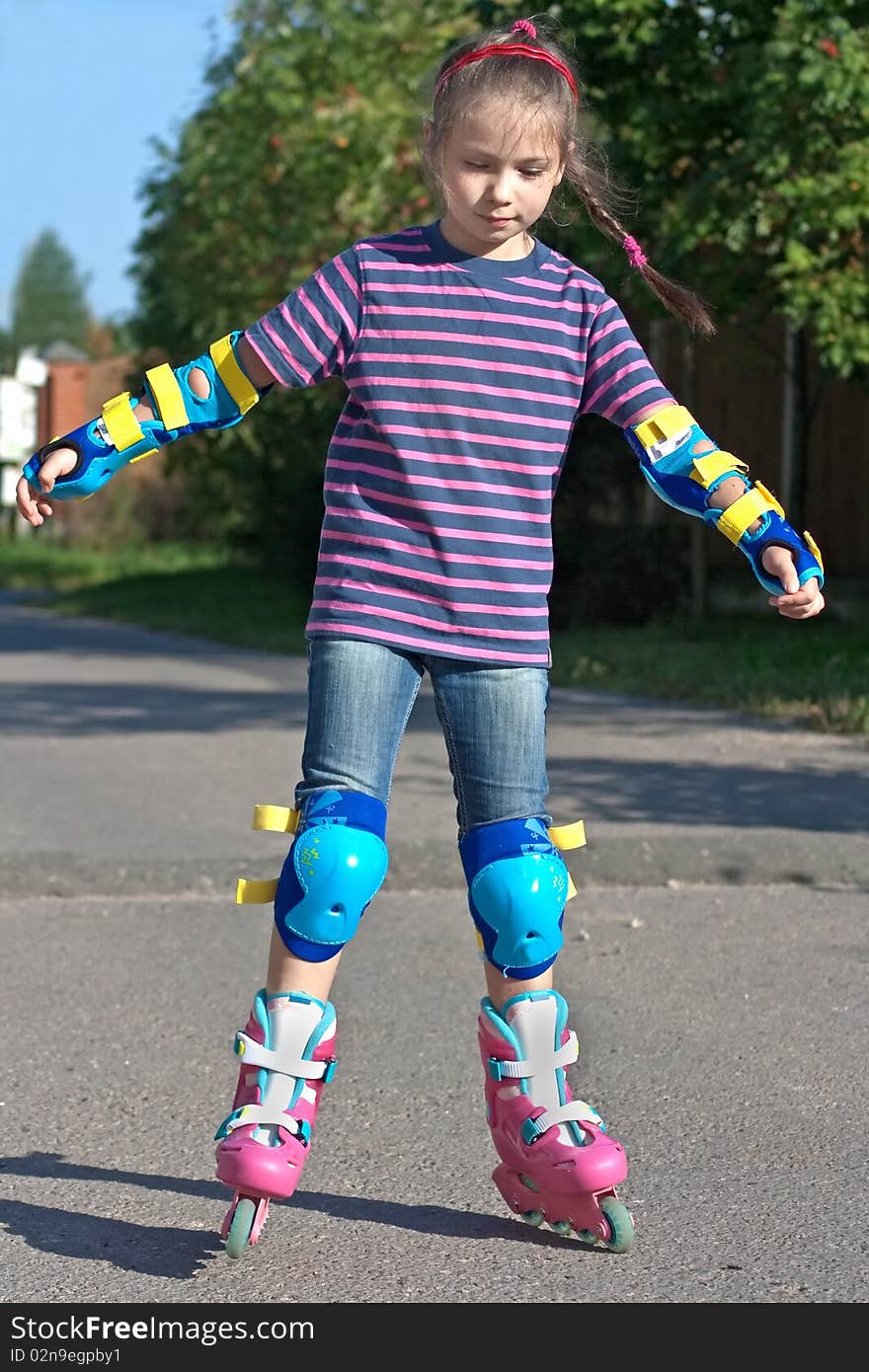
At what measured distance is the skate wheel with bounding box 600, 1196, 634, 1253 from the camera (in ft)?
9.68

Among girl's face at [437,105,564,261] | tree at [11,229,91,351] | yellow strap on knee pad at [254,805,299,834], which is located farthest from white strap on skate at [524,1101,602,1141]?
tree at [11,229,91,351]

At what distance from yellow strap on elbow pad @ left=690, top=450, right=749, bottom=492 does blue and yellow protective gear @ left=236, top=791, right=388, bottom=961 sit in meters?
0.70

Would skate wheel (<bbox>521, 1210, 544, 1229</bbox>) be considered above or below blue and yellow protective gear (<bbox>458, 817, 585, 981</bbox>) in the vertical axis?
below

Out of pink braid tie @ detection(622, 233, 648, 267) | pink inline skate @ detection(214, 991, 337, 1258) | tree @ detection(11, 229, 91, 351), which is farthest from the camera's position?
tree @ detection(11, 229, 91, 351)

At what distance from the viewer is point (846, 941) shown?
5141 millimetres

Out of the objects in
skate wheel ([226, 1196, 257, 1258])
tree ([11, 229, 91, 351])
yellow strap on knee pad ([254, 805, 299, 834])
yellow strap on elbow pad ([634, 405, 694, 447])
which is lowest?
skate wheel ([226, 1196, 257, 1258])

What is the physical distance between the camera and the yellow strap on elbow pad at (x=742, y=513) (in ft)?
9.93

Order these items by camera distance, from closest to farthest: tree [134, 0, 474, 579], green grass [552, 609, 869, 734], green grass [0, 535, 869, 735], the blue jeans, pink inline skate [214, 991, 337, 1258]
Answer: pink inline skate [214, 991, 337, 1258]
the blue jeans
green grass [552, 609, 869, 734]
green grass [0, 535, 869, 735]
tree [134, 0, 474, 579]

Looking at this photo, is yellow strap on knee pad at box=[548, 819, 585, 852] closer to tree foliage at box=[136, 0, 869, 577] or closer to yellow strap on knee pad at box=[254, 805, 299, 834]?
yellow strap on knee pad at box=[254, 805, 299, 834]

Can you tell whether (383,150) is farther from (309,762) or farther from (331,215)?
(309,762)

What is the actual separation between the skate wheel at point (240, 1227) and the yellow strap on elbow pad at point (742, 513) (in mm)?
1219
